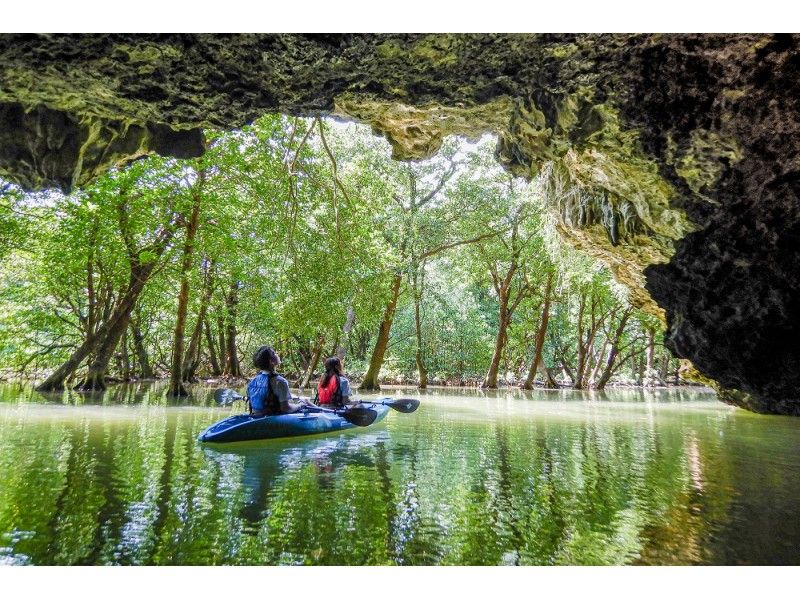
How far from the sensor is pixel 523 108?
7.09 meters

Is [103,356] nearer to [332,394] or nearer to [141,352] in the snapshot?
[141,352]

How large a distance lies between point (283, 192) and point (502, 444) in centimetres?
652

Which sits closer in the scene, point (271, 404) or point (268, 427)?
point (268, 427)

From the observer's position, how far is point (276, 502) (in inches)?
161

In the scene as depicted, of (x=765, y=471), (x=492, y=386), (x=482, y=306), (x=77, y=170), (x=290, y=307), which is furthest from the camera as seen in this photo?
(x=482, y=306)

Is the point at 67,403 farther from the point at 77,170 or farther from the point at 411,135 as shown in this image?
the point at 411,135

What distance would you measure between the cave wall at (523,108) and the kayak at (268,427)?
409 cm

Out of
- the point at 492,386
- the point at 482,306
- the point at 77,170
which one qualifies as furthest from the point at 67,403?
the point at 482,306

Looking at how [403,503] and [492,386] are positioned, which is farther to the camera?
[492,386]

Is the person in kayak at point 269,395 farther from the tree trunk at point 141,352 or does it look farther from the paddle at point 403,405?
the tree trunk at point 141,352

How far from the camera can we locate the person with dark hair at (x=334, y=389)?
945 centimetres

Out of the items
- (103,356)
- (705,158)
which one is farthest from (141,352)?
(705,158)

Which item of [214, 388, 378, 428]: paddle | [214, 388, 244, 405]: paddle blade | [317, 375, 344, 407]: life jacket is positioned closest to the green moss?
[214, 388, 378, 428]: paddle

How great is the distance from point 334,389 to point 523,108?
5.81 meters
